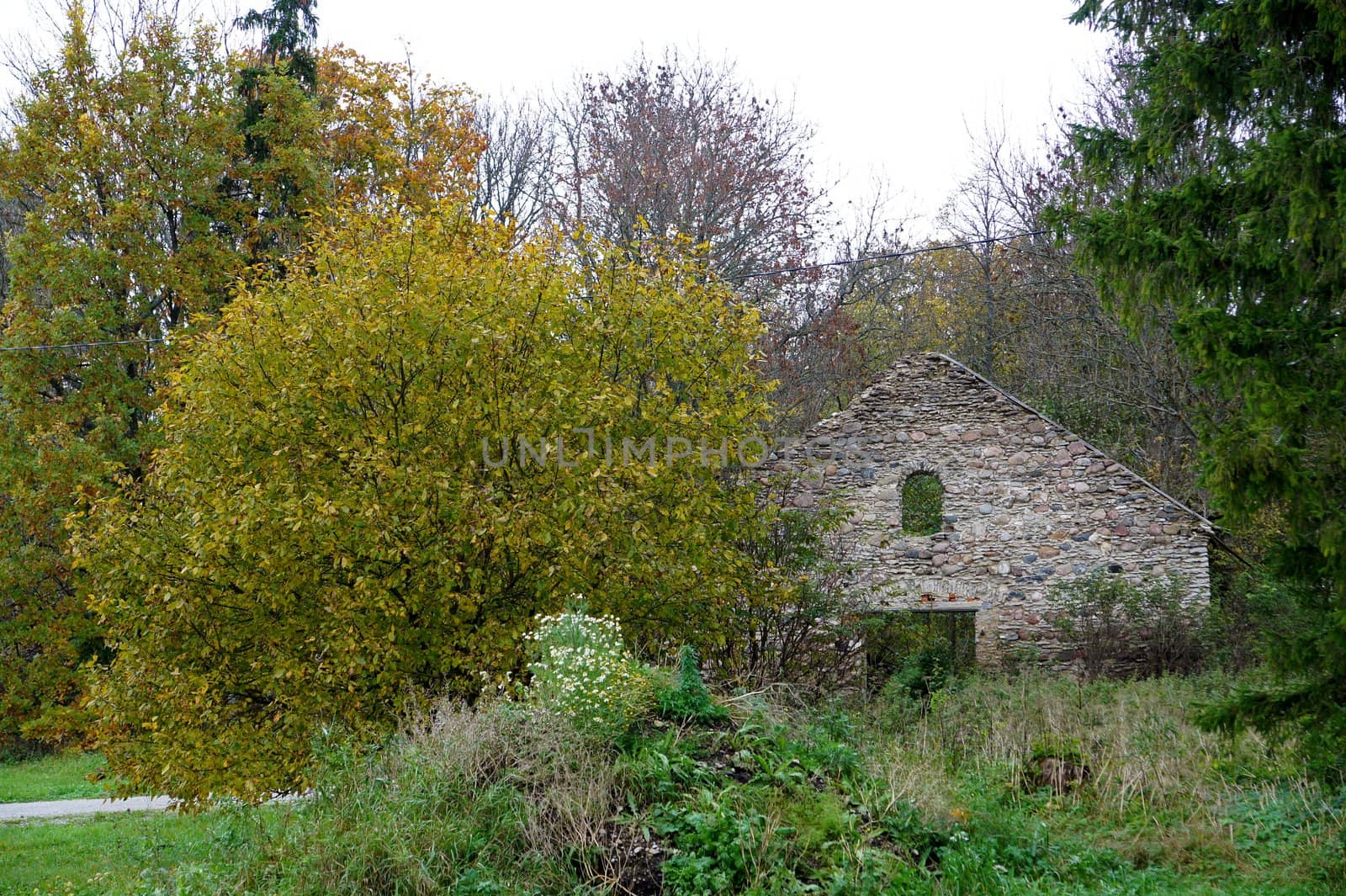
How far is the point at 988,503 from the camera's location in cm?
1505

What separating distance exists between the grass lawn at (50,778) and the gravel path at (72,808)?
0.33 meters

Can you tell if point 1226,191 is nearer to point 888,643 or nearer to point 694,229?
point 888,643

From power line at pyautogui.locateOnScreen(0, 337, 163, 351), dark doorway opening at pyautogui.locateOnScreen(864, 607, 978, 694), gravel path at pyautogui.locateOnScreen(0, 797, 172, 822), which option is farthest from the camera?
power line at pyautogui.locateOnScreen(0, 337, 163, 351)

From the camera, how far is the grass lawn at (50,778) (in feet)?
44.9

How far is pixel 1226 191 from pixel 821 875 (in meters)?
4.80

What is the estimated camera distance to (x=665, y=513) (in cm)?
970

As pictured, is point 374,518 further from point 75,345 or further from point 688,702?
point 75,345

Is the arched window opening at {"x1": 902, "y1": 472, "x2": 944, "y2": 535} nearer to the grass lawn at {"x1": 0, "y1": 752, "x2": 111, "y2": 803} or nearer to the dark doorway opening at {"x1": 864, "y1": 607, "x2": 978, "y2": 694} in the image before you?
the dark doorway opening at {"x1": 864, "y1": 607, "x2": 978, "y2": 694}

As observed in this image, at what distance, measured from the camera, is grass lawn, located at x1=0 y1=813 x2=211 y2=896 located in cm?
654

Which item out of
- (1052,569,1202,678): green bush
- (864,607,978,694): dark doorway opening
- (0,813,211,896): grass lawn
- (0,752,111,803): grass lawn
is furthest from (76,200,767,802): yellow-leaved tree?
(1052,569,1202,678): green bush

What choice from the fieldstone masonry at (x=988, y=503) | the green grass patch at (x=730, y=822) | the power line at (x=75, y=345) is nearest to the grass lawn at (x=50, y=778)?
the power line at (x=75, y=345)

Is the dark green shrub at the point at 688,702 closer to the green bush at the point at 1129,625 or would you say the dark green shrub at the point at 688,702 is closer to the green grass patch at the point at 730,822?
the green grass patch at the point at 730,822

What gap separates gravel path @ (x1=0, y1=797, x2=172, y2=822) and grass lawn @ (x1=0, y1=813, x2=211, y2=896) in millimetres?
553

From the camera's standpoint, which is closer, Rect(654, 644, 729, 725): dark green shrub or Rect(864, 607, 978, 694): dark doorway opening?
Rect(654, 644, 729, 725): dark green shrub
